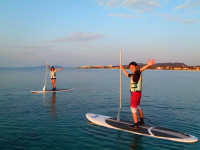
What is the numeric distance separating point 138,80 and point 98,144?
3657 millimetres

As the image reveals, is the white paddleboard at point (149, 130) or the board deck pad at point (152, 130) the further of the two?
the board deck pad at point (152, 130)

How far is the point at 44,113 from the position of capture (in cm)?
1323

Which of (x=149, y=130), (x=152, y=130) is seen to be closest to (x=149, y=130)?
(x=149, y=130)

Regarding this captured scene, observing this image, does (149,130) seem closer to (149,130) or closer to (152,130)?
(149,130)

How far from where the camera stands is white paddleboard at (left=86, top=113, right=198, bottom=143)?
27.6ft

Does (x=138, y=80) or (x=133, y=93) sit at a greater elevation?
(x=138, y=80)

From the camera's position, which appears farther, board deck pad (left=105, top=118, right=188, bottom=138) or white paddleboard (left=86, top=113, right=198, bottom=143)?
board deck pad (left=105, top=118, right=188, bottom=138)

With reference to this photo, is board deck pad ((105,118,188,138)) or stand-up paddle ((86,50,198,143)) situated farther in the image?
board deck pad ((105,118,188,138))

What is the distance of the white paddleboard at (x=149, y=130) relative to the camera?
8422 millimetres

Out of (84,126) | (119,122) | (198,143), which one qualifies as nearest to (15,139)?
(84,126)

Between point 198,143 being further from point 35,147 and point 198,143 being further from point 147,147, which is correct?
point 35,147

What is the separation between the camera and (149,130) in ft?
30.4

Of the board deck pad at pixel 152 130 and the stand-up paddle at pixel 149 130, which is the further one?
the board deck pad at pixel 152 130

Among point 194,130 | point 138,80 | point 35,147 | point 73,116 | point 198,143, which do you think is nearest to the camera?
point 35,147
